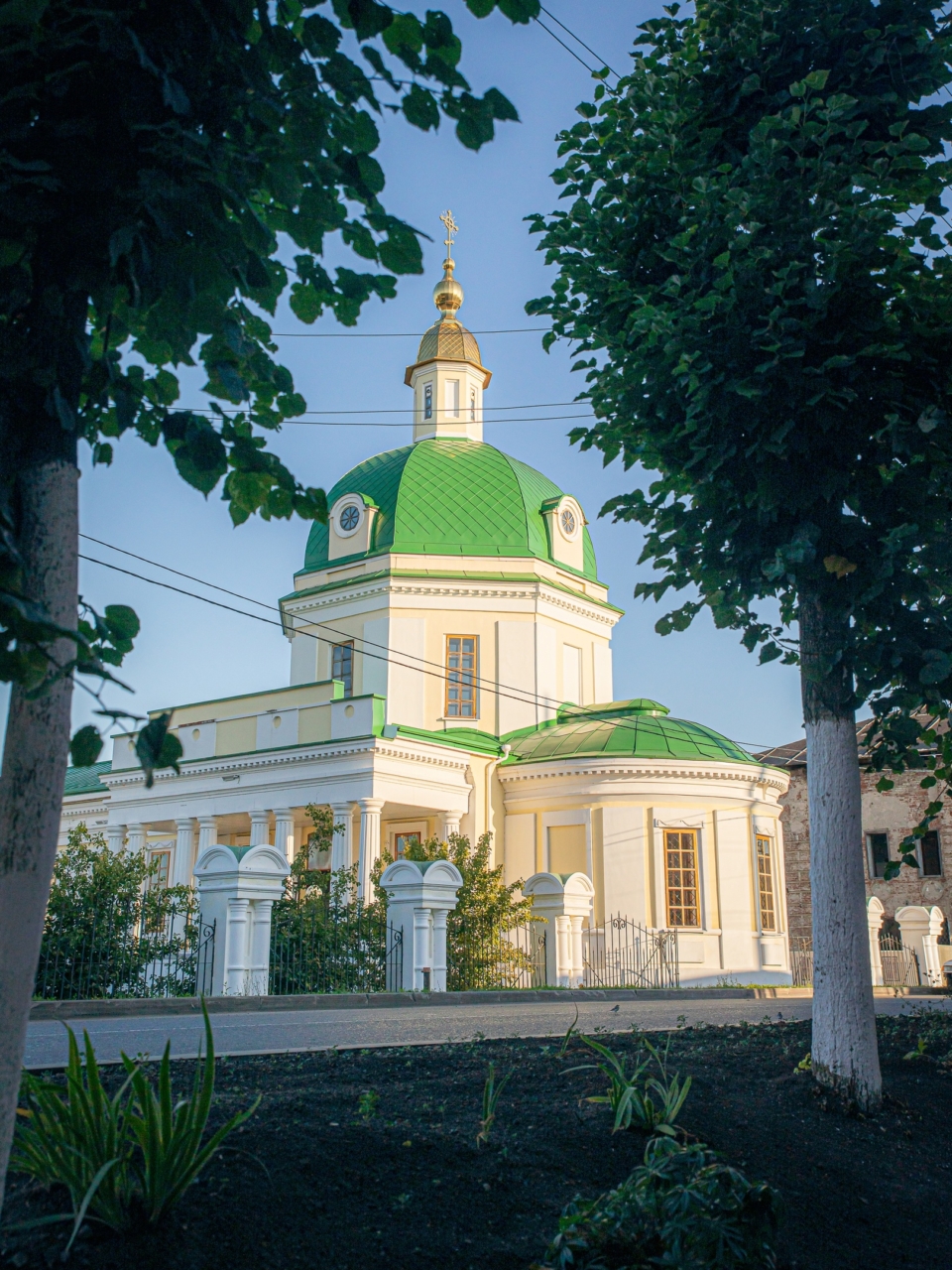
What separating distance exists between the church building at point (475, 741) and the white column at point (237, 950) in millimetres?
8939

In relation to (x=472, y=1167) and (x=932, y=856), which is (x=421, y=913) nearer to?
(x=472, y=1167)

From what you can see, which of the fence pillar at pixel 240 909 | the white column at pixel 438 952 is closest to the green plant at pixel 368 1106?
the fence pillar at pixel 240 909

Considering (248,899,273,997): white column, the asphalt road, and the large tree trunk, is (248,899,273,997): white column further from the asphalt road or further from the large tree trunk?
the large tree trunk

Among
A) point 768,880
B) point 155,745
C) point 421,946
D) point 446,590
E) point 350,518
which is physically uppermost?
point 350,518

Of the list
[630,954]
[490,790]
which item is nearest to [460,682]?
[490,790]

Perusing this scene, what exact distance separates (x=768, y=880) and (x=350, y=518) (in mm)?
12953

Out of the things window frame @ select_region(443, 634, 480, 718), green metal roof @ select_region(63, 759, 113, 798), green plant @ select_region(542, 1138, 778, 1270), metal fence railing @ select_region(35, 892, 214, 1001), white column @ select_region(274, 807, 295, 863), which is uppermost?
window frame @ select_region(443, 634, 480, 718)

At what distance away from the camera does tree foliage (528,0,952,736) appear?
18.3ft

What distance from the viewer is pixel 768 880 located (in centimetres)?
2480

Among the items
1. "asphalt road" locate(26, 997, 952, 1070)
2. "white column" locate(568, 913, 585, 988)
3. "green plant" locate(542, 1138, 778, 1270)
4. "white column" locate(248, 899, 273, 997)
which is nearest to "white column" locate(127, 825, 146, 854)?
"white column" locate(568, 913, 585, 988)

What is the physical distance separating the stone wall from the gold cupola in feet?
46.9

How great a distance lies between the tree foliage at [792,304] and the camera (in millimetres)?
5578

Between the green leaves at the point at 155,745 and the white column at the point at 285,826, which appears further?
the white column at the point at 285,826

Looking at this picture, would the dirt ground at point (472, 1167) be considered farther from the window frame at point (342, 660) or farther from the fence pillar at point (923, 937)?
the fence pillar at point (923, 937)
